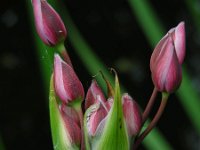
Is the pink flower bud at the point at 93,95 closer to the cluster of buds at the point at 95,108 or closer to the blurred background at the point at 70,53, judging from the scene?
the cluster of buds at the point at 95,108

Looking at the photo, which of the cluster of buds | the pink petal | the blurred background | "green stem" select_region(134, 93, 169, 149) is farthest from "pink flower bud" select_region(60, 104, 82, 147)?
the blurred background

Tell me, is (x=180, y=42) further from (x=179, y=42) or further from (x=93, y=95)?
(x=93, y=95)

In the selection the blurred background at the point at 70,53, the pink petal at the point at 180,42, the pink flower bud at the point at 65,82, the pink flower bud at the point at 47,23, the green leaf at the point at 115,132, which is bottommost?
the blurred background at the point at 70,53

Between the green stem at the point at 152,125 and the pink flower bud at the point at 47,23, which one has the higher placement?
the pink flower bud at the point at 47,23

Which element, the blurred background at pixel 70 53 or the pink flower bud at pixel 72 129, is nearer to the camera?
the pink flower bud at pixel 72 129

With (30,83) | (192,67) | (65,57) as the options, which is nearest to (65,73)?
(65,57)

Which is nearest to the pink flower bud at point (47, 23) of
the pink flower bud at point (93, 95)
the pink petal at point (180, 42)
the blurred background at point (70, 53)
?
the pink flower bud at point (93, 95)
